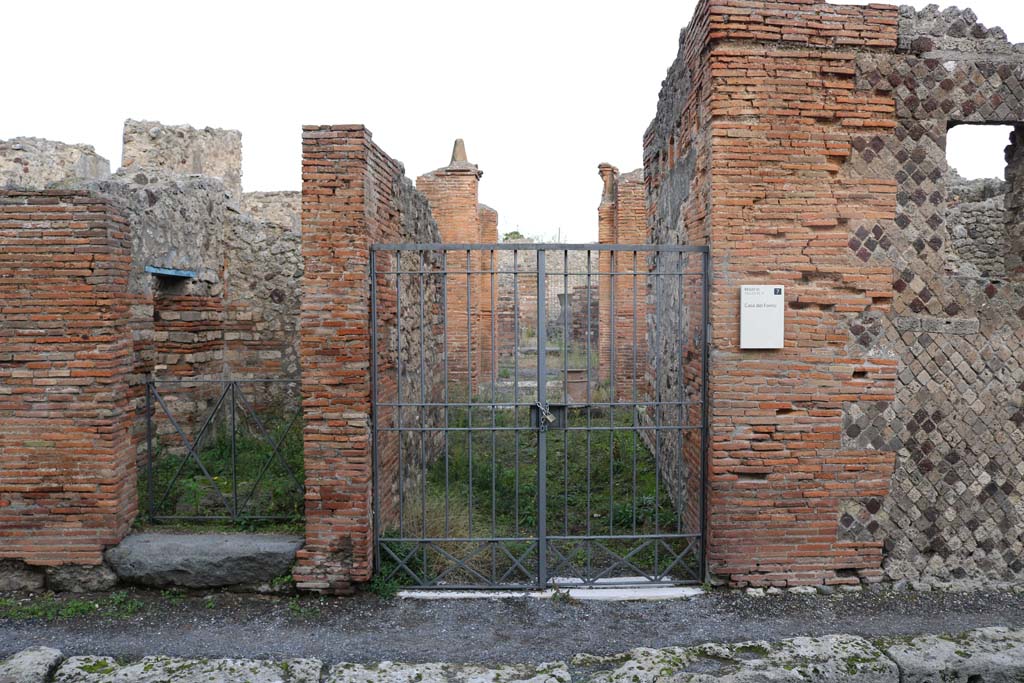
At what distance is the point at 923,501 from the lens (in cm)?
512

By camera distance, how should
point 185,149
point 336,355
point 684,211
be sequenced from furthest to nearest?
point 185,149 → point 684,211 → point 336,355

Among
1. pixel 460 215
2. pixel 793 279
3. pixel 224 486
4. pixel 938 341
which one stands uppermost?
pixel 460 215

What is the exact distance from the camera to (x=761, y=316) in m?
4.89

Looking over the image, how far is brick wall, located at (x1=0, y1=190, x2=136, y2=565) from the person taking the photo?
501 centimetres

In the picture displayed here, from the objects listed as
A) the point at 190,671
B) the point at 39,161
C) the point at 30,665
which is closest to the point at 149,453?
the point at 30,665

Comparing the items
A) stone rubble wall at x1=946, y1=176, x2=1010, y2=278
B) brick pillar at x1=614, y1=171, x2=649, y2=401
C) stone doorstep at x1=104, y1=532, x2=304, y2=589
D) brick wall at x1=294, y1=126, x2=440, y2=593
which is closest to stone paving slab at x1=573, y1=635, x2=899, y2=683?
brick wall at x1=294, y1=126, x2=440, y2=593

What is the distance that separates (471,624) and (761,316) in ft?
9.84

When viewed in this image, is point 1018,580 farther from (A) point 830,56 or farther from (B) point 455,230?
(B) point 455,230

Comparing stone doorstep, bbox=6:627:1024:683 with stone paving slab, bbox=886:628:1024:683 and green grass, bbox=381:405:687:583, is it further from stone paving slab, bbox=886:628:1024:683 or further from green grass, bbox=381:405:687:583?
green grass, bbox=381:405:687:583

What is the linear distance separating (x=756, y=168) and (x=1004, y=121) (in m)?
2.02

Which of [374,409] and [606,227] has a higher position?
[606,227]

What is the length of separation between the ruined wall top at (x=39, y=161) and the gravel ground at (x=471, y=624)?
23.2ft

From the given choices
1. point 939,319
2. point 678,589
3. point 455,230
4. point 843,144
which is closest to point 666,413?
point 678,589

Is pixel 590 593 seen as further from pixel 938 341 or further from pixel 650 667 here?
pixel 938 341
